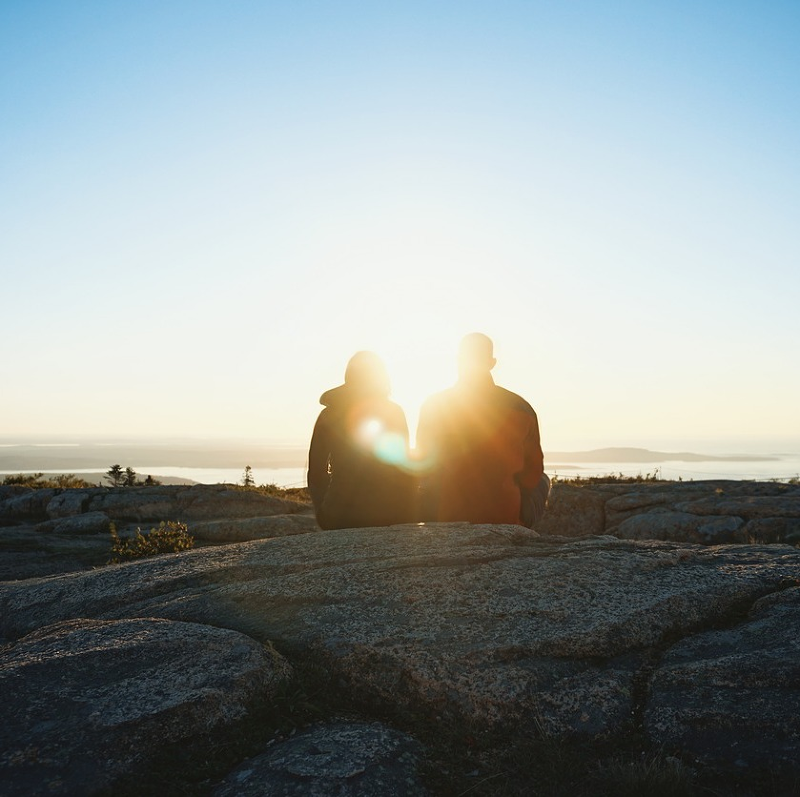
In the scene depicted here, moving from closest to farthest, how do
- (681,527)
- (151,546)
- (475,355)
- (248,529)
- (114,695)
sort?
(114,695), (475,355), (151,546), (248,529), (681,527)

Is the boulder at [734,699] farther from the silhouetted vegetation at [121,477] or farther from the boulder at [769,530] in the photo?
the silhouetted vegetation at [121,477]

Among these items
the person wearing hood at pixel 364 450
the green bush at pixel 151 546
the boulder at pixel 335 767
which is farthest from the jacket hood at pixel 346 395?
the boulder at pixel 335 767

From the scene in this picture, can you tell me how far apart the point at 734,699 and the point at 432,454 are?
5.16 metres

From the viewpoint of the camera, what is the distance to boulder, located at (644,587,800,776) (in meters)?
3.85

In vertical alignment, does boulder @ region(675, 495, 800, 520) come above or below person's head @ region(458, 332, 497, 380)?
below

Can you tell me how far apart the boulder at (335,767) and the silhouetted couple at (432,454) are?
4682mm

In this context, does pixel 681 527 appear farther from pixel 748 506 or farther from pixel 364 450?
pixel 364 450

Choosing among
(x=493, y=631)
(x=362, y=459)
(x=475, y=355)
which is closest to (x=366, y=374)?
(x=362, y=459)

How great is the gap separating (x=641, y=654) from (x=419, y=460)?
16.0 feet

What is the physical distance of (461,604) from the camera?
532 cm

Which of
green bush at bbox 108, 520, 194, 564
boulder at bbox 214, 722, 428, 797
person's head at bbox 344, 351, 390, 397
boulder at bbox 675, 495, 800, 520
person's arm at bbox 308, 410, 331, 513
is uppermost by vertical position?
person's head at bbox 344, 351, 390, 397

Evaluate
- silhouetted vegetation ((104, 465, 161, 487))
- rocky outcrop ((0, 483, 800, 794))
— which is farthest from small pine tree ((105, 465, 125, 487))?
rocky outcrop ((0, 483, 800, 794))

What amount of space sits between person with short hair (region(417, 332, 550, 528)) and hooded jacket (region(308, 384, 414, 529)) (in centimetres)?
76

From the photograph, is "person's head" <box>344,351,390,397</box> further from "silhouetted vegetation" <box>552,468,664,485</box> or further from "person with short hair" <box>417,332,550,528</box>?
"silhouetted vegetation" <box>552,468,664,485</box>
